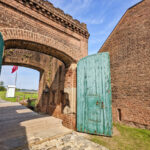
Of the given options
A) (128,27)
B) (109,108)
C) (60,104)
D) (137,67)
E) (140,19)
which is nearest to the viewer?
(109,108)

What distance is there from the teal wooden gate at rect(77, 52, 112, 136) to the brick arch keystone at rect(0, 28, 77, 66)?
36.0 inches

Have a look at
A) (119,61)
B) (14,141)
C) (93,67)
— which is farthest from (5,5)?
(119,61)

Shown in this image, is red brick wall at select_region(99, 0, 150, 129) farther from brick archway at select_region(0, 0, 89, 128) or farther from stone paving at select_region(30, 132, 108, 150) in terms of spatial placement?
stone paving at select_region(30, 132, 108, 150)

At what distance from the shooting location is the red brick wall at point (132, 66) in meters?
4.86

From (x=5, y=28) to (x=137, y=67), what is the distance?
20.5 feet

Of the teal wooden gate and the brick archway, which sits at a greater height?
the brick archway

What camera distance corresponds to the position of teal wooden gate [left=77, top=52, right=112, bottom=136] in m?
3.46

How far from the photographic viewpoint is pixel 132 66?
17.7 ft

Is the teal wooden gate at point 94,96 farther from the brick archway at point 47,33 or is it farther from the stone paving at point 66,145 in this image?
the stone paving at point 66,145

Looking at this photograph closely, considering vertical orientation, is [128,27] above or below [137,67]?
above

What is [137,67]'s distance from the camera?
5.19 meters

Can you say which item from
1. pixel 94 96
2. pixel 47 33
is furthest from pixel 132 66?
pixel 47 33

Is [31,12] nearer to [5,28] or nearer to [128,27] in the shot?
[5,28]

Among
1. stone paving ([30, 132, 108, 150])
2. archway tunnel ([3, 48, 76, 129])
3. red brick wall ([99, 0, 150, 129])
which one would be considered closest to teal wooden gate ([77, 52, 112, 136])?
archway tunnel ([3, 48, 76, 129])
